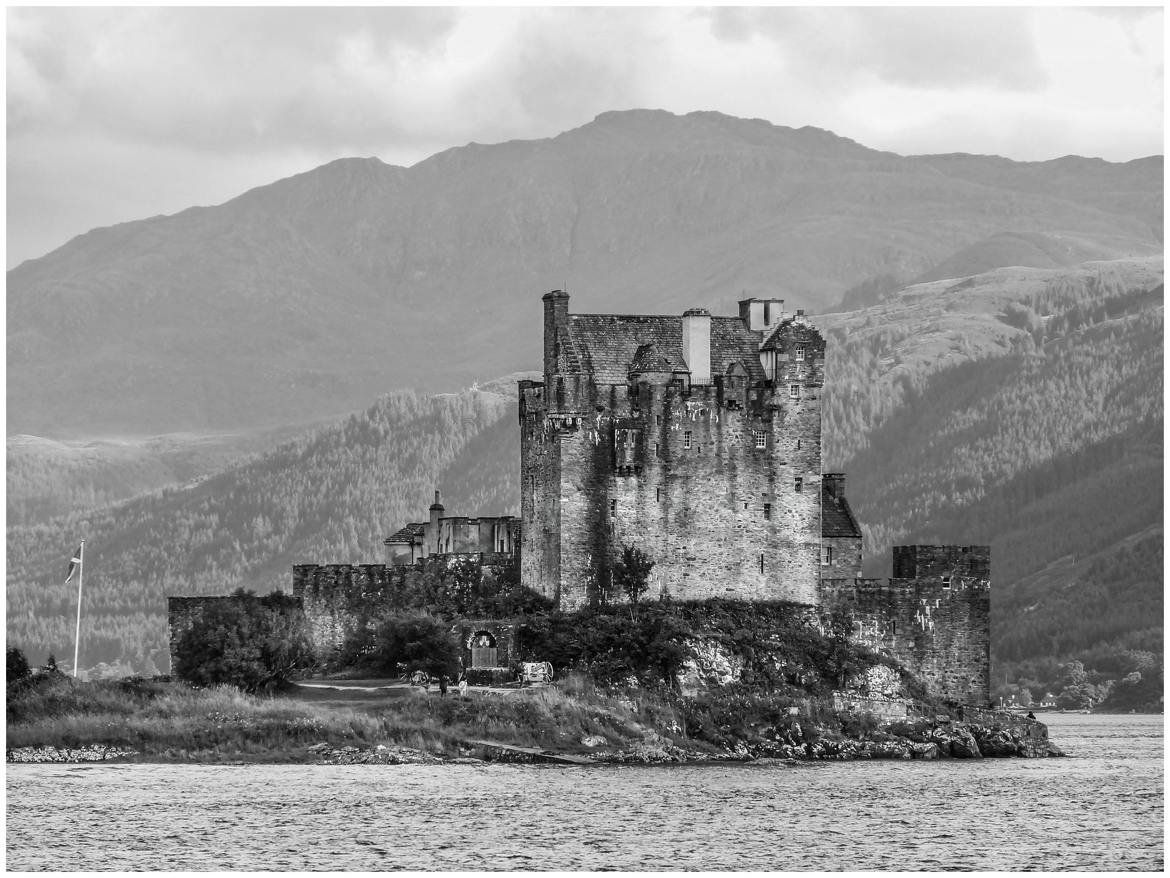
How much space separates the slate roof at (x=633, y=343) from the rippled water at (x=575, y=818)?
22.0 m

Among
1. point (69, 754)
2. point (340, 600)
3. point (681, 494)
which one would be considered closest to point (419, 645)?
point (340, 600)

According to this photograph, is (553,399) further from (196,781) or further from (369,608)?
(196,781)

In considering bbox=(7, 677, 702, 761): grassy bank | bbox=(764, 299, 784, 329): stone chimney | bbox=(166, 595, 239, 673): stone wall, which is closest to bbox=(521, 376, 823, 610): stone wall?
bbox=(764, 299, 784, 329): stone chimney

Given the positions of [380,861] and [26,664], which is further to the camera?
[26,664]

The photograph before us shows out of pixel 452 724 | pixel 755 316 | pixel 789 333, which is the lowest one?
pixel 452 724

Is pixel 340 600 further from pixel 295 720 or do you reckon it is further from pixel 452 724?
pixel 295 720

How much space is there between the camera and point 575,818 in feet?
289

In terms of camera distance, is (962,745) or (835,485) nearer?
(962,745)

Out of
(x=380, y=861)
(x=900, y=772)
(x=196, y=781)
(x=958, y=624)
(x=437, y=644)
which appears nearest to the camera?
(x=380, y=861)

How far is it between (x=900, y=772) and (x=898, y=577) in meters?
18.0

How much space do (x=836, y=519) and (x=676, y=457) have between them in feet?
37.0

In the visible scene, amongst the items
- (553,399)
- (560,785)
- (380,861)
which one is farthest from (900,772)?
(380,861)

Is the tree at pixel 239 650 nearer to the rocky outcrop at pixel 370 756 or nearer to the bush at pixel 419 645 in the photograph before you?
the bush at pixel 419 645

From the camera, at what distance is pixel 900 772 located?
108 m
